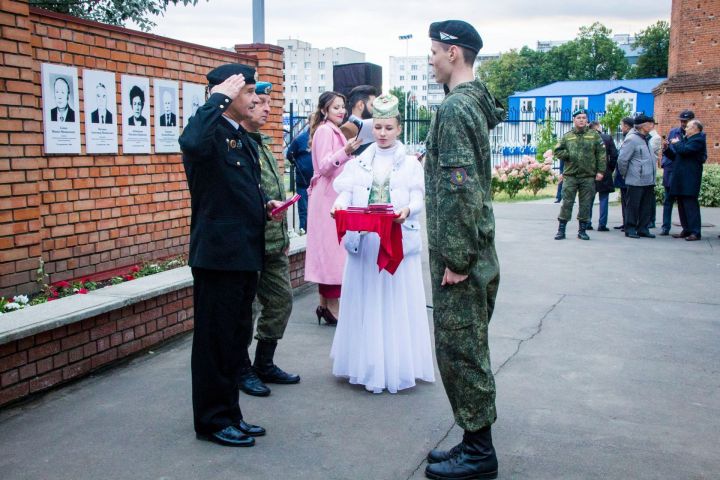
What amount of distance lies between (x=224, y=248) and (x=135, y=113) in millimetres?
3586

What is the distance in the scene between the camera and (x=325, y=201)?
252 inches

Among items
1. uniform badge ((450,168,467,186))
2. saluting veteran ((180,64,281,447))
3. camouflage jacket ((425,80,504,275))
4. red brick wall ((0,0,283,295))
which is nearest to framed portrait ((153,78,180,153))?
red brick wall ((0,0,283,295))

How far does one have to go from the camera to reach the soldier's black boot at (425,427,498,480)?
350cm

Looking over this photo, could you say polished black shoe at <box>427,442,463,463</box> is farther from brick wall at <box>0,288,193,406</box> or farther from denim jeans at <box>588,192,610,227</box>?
denim jeans at <box>588,192,610,227</box>

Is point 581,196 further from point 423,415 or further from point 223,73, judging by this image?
point 223,73

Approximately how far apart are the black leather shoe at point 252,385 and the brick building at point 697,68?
73.7ft

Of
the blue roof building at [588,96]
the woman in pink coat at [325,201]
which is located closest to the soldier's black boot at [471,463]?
the woman in pink coat at [325,201]

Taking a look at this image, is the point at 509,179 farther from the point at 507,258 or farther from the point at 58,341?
the point at 58,341

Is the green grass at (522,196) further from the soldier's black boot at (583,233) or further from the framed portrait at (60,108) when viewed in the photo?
the framed portrait at (60,108)

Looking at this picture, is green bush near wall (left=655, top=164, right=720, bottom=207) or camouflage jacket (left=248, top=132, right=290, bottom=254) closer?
camouflage jacket (left=248, top=132, right=290, bottom=254)

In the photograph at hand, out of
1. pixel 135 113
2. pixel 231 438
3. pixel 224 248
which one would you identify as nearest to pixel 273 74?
pixel 135 113

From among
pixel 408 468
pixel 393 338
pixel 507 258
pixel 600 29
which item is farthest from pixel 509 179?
pixel 600 29

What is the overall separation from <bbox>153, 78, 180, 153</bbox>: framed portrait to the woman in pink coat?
1673mm

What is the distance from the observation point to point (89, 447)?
389 cm
